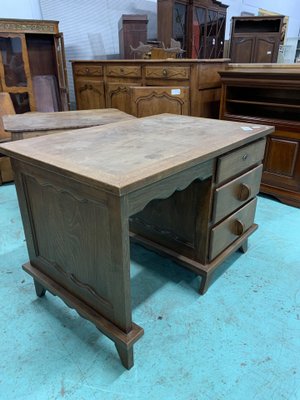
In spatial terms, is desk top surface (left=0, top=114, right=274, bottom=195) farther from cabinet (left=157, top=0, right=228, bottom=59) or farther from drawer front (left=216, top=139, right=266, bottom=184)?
cabinet (left=157, top=0, right=228, bottom=59)

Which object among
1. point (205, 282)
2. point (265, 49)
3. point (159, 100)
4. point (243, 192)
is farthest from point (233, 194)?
point (265, 49)

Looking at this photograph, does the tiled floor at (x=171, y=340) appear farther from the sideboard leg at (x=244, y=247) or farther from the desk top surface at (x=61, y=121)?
the desk top surface at (x=61, y=121)

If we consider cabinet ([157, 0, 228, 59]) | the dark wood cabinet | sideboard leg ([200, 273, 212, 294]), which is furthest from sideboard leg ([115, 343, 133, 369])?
cabinet ([157, 0, 228, 59])

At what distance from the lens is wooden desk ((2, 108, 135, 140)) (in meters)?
1.87

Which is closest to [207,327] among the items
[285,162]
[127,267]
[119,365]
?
[119,365]

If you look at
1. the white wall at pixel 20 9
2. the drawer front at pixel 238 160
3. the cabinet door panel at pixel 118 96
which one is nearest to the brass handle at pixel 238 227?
the drawer front at pixel 238 160

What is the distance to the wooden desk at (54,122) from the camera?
1.87m

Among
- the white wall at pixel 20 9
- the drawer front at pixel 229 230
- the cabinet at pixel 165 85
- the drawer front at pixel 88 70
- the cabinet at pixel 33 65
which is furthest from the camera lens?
the drawer front at pixel 88 70

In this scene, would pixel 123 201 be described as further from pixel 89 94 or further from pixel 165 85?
pixel 89 94

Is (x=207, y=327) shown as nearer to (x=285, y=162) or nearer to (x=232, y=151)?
(x=232, y=151)

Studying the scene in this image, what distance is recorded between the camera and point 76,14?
151 inches

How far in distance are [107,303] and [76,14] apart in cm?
390

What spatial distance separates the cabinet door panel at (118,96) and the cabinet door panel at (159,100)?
0.43 metres

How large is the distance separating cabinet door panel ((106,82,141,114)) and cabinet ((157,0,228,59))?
1016mm
